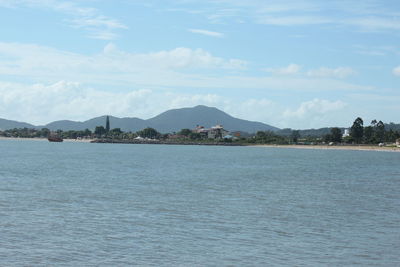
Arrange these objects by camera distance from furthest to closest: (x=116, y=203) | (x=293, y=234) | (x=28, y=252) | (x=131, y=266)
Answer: (x=116, y=203)
(x=293, y=234)
(x=28, y=252)
(x=131, y=266)

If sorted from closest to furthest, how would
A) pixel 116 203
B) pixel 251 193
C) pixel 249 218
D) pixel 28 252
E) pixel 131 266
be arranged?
pixel 131 266 → pixel 28 252 → pixel 249 218 → pixel 116 203 → pixel 251 193

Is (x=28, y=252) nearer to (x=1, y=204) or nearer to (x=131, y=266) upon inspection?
(x=131, y=266)

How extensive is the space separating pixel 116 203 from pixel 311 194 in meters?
15.8

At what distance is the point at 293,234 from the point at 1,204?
1631 cm

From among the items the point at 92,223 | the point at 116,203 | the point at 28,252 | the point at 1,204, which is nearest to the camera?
the point at 28,252

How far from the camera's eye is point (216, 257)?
18.8 metres

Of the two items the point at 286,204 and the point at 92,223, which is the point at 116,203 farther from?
the point at 286,204

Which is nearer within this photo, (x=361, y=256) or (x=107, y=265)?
(x=107, y=265)

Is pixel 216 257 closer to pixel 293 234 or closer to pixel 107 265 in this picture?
pixel 107 265

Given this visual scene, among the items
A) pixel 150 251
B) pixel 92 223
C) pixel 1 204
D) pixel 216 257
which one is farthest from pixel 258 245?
pixel 1 204

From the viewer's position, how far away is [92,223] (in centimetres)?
2484

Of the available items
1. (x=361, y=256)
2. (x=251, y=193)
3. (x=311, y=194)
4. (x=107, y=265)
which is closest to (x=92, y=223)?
(x=107, y=265)

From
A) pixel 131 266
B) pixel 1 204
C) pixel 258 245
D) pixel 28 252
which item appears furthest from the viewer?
pixel 1 204

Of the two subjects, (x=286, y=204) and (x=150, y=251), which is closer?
(x=150, y=251)
